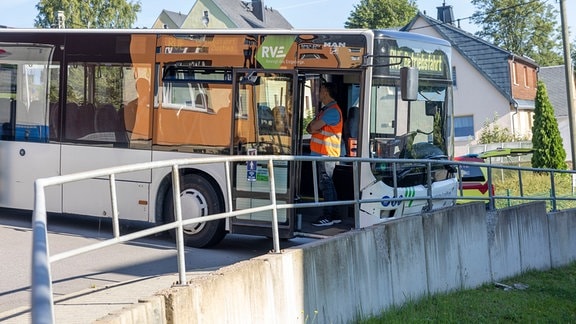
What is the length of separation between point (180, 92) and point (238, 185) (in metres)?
1.74

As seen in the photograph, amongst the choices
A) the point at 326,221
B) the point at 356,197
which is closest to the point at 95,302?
the point at 356,197

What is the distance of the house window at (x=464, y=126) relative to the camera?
4837 cm

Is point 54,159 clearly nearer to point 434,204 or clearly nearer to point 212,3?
point 434,204

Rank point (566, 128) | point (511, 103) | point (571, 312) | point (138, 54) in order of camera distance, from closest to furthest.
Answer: point (571, 312)
point (138, 54)
point (511, 103)
point (566, 128)

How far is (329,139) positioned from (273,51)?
145cm

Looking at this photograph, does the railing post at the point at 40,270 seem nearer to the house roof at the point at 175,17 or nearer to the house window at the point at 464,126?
the house window at the point at 464,126

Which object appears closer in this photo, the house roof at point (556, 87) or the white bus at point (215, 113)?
the white bus at point (215, 113)

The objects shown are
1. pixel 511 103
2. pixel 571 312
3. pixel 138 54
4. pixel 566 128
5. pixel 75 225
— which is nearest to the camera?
pixel 571 312

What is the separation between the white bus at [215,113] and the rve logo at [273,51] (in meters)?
0.02

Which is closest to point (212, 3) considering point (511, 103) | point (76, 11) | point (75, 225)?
point (76, 11)

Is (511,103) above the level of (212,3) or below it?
below

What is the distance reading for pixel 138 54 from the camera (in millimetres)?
11492

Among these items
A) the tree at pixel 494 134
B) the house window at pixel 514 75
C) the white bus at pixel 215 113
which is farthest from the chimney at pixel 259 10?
the white bus at pixel 215 113

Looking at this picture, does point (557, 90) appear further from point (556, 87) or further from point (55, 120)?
point (55, 120)
